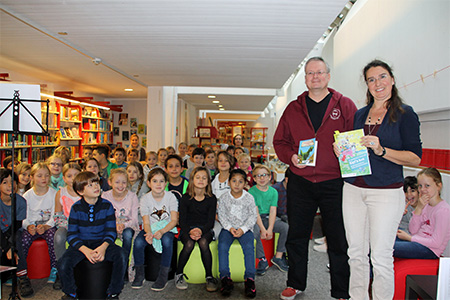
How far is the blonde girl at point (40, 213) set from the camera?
3.01 m

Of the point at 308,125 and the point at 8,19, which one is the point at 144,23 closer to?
the point at 8,19

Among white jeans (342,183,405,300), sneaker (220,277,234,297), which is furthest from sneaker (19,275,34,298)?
white jeans (342,183,405,300)

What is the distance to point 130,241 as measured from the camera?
2.98m

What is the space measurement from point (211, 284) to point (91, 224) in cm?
110

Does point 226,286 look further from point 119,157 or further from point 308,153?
point 119,157

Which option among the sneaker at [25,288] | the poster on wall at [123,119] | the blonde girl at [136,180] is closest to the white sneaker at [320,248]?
the blonde girl at [136,180]

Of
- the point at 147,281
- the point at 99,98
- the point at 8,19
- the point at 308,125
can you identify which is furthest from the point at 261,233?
the point at 99,98

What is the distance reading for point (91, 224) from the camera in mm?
2646

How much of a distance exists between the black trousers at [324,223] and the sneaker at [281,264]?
2.90 ft

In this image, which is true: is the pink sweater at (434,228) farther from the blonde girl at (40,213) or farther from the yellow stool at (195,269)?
the blonde girl at (40,213)

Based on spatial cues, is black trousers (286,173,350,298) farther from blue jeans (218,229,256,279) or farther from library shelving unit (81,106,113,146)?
library shelving unit (81,106,113,146)

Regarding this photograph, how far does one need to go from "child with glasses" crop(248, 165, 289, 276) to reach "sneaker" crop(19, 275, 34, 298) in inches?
75.6

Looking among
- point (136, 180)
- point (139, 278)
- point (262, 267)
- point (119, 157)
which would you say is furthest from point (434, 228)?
point (119, 157)

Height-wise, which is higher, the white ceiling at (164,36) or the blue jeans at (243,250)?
the white ceiling at (164,36)
